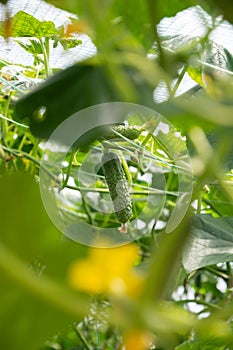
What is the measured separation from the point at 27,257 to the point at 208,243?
1.81 ft

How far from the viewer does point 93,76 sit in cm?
24

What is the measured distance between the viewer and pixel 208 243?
702mm

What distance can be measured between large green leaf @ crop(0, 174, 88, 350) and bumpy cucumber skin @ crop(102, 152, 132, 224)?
434mm

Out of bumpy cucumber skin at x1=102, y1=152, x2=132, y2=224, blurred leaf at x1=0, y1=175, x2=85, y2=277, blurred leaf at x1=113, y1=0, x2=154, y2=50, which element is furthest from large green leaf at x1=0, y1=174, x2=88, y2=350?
bumpy cucumber skin at x1=102, y1=152, x2=132, y2=224

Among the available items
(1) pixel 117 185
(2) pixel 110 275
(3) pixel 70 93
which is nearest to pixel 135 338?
(2) pixel 110 275

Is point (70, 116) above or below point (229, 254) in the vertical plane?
above

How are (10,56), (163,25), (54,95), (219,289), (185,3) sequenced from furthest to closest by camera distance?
1. (219,289)
2. (10,56)
3. (163,25)
4. (185,3)
5. (54,95)

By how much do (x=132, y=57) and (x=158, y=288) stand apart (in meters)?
0.08

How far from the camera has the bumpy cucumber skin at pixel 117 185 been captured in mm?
635

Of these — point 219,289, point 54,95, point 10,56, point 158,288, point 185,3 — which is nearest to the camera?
point 158,288

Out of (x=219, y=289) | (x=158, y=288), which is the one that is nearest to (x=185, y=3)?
(x=158, y=288)

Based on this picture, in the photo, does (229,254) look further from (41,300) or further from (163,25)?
(41,300)

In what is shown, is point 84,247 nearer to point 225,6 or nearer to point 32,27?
point 225,6

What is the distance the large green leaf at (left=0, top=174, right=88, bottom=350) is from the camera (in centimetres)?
17
